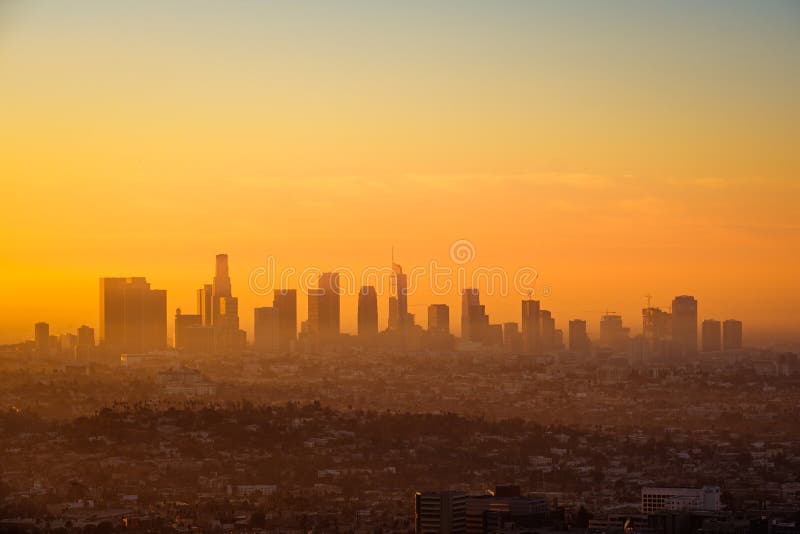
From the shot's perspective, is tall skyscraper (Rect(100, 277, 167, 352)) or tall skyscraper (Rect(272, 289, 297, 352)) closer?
tall skyscraper (Rect(100, 277, 167, 352))

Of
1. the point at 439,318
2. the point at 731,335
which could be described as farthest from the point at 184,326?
the point at 731,335

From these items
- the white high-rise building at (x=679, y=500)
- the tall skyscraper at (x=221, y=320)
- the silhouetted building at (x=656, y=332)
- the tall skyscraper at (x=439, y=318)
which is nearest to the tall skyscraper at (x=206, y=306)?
the tall skyscraper at (x=221, y=320)

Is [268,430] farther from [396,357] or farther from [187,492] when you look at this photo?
[396,357]

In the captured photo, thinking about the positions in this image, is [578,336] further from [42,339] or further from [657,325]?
[42,339]

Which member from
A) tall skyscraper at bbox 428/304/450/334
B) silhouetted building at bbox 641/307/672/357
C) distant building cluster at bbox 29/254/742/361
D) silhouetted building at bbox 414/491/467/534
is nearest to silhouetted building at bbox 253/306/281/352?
distant building cluster at bbox 29/254/742/361

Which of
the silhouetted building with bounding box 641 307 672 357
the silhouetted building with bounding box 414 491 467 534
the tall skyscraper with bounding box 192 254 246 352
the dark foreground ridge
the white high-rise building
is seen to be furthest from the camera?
the silhouetted building with bounding box 641 307 672 357

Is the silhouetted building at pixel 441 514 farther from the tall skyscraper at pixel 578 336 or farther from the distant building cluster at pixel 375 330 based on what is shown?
the tall skyscraper at pixel 578 336

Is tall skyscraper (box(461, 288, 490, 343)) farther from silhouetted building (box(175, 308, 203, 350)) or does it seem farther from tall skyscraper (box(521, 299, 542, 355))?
silhouetted building (box(175, 308, 203, 350))
